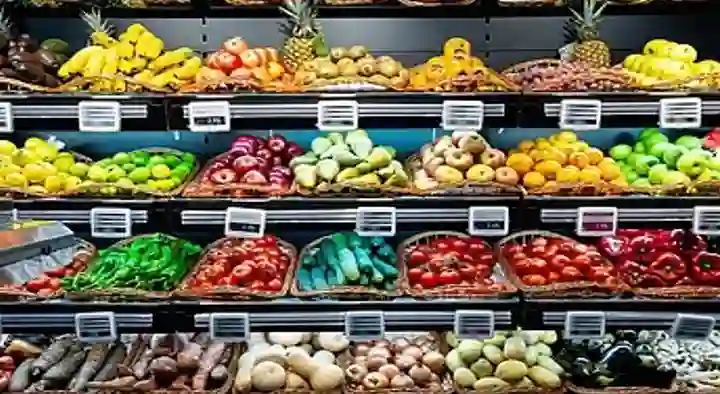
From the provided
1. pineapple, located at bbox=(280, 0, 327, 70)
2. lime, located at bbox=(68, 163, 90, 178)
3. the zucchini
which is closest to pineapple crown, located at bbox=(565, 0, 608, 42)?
pineapple, located at bbox=(280, 0, 327, 70)

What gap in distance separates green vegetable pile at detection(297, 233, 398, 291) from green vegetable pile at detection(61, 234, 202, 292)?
1.69 feet

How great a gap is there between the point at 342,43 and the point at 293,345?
1406mm

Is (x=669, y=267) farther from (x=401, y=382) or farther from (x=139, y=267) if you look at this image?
(x=139, y=267)

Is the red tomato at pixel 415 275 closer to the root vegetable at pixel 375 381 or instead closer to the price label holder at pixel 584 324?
the root vegetable at pixel 375 381

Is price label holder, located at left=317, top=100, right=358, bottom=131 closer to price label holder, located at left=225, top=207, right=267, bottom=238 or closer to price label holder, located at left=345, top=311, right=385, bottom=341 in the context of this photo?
price label holder, located at left=225, top=207, right=267, bottom=238

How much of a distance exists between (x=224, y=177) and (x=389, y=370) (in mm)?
1019

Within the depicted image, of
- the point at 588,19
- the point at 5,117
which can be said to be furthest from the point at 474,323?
the point at 5,117

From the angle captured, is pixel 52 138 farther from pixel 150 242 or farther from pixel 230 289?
pixel 230 289

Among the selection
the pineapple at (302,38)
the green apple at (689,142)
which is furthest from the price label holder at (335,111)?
the green apple at (689,142)

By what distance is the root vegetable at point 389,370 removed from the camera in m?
3.29

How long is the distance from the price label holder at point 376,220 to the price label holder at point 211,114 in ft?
2.03

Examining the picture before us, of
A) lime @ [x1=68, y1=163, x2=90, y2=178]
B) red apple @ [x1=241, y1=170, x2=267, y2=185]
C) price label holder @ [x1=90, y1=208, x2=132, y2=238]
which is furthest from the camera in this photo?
lime @ [x1=68, y1=163, x2=90, y2=178]

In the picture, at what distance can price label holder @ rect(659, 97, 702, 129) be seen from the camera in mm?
3254

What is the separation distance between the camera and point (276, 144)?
3746 mm
